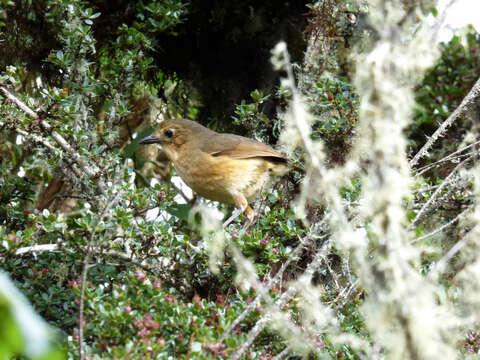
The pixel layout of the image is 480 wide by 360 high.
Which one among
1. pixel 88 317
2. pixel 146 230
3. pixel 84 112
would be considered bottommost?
pixel 88 317

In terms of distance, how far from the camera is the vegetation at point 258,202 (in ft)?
4.89

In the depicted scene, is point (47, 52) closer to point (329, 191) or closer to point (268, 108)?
point (268, 108)

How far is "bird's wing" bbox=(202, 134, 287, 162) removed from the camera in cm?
404

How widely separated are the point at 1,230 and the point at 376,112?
1.83 metres

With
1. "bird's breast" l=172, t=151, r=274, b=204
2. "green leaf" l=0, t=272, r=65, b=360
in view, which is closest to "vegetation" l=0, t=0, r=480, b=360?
"green leaf" l=0, t=272, r=65, b=360

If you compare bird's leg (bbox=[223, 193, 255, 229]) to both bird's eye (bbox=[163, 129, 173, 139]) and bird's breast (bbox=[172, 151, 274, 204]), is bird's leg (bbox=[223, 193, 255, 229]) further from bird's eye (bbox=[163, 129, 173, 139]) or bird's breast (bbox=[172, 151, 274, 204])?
bird's eye (bbox=[163, 129, 173, 139])

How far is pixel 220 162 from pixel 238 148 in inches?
7.6

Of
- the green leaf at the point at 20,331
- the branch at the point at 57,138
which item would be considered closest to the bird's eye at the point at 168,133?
the branch at the point at 57,138

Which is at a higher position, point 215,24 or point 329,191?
point 215,24

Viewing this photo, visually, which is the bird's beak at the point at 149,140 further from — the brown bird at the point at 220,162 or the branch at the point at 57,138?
the branch at the point at 57,138

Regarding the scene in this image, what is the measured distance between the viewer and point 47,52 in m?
3.79

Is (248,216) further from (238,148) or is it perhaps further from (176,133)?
(176,133)

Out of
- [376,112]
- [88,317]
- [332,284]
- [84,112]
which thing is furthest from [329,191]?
[84,112]

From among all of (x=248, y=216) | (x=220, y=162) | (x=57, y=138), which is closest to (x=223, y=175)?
(x=220, y=162)
